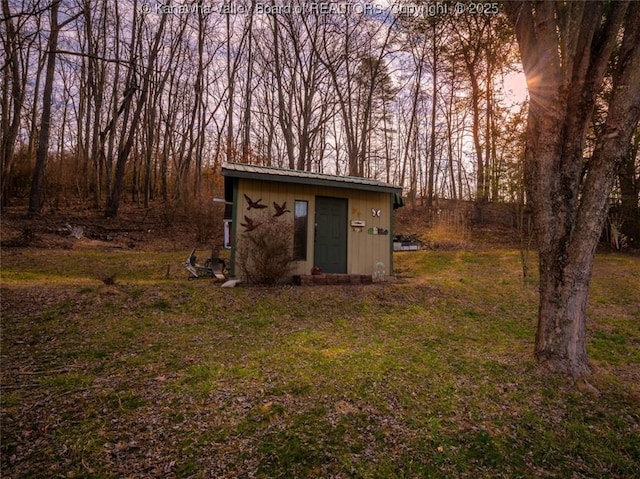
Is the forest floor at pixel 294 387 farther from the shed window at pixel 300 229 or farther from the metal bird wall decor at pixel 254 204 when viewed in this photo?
the metal bird wall decor at pixel 254 204

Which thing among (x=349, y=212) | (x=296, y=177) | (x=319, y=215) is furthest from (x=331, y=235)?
(x=296, y=177)

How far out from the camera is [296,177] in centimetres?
723

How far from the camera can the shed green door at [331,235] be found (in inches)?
302

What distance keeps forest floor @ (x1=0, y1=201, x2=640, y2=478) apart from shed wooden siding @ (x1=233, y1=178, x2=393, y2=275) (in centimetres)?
172

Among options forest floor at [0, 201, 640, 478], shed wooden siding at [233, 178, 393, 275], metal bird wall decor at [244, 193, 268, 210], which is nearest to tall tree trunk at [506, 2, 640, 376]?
forest floor at [0, 201, 640, 478]

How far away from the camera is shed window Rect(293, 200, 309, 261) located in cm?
744

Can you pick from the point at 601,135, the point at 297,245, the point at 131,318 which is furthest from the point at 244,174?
the point at 601,135

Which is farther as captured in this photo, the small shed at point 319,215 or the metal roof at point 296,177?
the small shed at point 319,215

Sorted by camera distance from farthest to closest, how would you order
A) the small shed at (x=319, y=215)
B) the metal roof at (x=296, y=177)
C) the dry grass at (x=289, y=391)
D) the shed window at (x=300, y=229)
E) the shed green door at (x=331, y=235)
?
the shed green door at (x=331, y=235) → the shed window at (x=300, y=229) → the small shed at (x=319, y=215) → the metal roof at (x=296, y=177) → the dry grass at (x=289, y=391)

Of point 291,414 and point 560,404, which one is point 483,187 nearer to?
point 560,404

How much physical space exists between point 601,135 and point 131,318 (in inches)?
225

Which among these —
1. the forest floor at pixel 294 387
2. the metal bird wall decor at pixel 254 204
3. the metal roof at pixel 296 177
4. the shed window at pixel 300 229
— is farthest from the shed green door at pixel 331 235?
the forest floor at pixel 294 387

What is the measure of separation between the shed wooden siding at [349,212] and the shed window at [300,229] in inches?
3.2

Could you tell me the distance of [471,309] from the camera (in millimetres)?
6027
